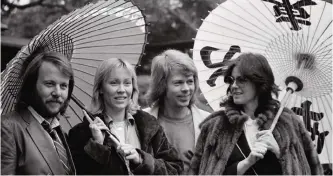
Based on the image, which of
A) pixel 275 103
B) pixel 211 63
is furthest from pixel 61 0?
pixel 275 103

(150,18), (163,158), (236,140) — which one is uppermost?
(150,18)

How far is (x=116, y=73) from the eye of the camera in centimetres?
343

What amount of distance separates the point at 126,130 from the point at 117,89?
26 cm

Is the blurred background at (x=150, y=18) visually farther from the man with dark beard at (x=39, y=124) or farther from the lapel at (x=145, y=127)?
the man with dark beard at (x=39, y=124)

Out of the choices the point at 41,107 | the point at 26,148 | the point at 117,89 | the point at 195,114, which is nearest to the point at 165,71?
the point at 195,114

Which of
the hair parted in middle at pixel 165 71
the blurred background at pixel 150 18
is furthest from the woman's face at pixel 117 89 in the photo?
the blurred background at pixel 150 18

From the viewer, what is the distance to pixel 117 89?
11.2ft

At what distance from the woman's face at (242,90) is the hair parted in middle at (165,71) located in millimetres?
620

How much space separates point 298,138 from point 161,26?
879 centimetres

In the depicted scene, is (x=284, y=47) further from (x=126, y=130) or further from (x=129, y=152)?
(x=129, y=152)

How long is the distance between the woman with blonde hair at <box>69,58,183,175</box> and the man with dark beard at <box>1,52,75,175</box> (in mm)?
190

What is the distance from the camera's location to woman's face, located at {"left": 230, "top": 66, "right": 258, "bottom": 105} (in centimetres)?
339

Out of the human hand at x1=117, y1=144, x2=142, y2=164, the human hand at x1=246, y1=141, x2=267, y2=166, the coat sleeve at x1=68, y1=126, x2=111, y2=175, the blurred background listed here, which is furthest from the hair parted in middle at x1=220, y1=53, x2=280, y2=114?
the blurred background

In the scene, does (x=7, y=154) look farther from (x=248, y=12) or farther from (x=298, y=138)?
(x=248, y=12)
